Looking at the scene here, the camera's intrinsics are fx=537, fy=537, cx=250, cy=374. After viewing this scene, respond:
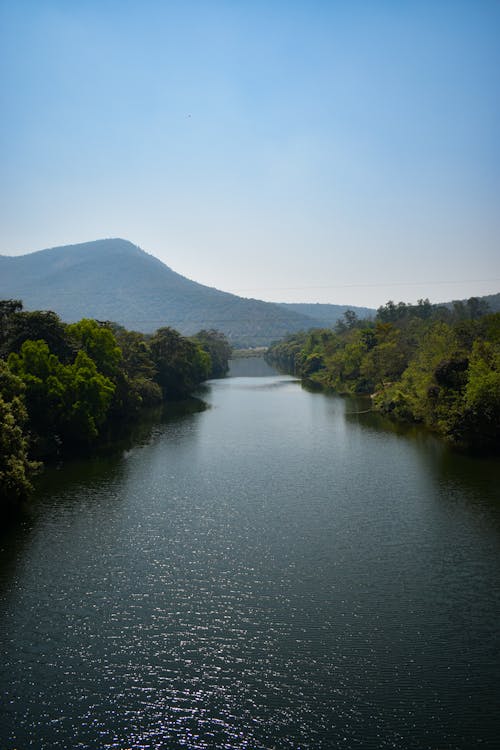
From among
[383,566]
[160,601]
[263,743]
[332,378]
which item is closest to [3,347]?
[160,601]

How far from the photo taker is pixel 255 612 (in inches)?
985

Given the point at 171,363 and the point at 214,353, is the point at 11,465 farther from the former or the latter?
the point at 214,353

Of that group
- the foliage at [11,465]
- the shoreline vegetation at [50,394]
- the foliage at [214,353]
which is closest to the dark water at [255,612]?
the foliage at [11,465]

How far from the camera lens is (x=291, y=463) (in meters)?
52.1

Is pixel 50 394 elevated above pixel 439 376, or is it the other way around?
pixel 439 376

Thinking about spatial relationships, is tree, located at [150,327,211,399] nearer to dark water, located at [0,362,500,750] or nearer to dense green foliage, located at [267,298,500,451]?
dense green foliage, located at [267,298,500,451]

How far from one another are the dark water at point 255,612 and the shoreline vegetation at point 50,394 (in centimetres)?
477

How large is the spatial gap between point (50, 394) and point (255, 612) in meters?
34.5

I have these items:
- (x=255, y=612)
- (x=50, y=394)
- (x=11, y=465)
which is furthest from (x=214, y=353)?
(x=255, y=612)

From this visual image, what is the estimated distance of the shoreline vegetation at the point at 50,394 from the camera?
38.0m

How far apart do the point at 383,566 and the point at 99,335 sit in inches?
1981

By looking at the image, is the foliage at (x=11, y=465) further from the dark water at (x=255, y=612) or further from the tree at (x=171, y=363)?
the tree at (x=171, y=363)

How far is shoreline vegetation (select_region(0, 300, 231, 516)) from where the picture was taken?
38000mm

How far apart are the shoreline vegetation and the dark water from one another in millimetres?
4772
